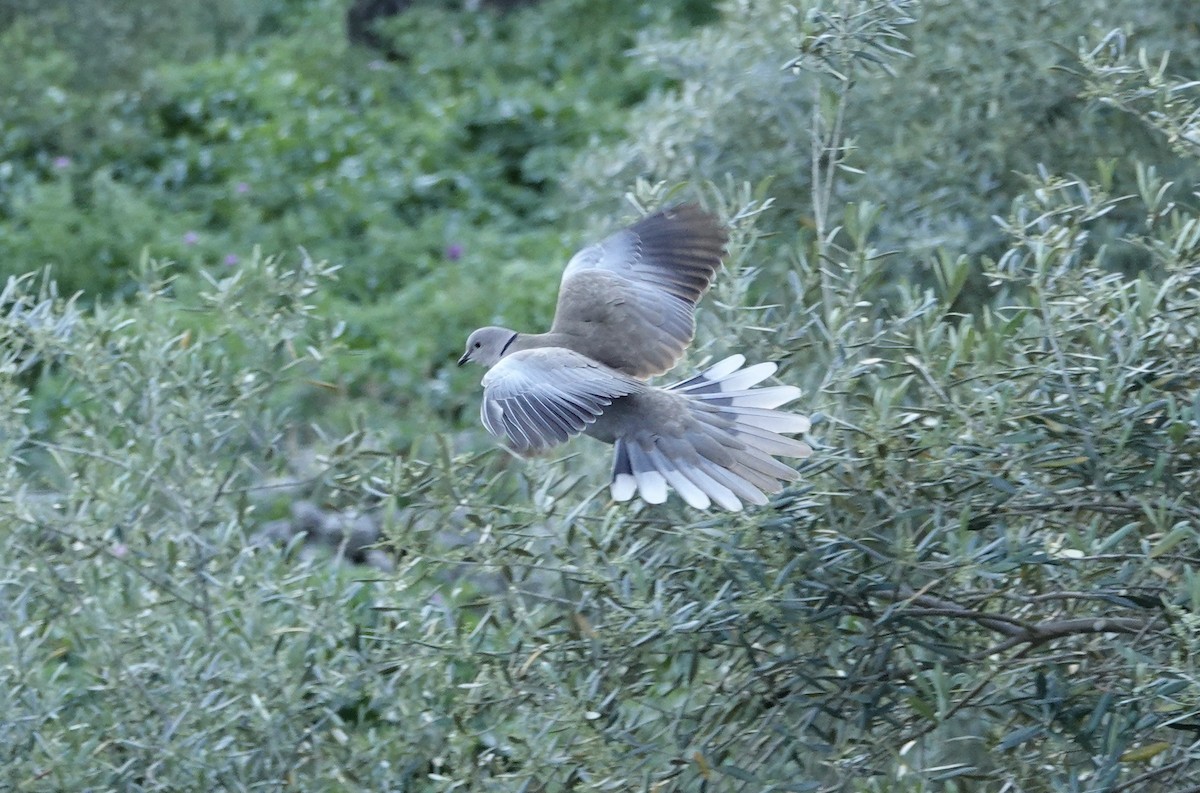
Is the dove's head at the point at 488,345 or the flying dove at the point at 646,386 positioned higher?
the flying dove at the point at 646,386

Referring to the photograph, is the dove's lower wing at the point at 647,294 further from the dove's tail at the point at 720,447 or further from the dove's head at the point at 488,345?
the dove's tail at the point at 720,447

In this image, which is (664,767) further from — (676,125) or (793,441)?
(676,125)

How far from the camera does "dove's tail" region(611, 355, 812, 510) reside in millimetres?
2812

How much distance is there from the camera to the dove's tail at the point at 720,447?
281 cm

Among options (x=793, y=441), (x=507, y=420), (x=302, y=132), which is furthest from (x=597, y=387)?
(x=302, y=132)

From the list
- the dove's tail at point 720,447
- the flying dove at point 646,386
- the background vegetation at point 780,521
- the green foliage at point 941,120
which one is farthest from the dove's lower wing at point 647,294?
the green foliage at point 941,120

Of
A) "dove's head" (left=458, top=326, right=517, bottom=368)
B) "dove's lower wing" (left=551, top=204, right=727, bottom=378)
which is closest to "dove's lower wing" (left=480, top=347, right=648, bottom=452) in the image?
"dove's lower wing" (left=551, top=204, right=727, bottom=378)

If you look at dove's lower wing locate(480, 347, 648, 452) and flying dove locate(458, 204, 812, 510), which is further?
dove's lower wing locate(480, 347, 648, 452)

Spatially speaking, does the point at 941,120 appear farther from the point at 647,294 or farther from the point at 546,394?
the point at 546,394

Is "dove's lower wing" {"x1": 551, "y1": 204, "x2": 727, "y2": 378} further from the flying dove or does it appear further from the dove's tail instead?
the dove's tail

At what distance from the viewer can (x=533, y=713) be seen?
305 cm

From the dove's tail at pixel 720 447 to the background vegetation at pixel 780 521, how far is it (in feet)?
0.22

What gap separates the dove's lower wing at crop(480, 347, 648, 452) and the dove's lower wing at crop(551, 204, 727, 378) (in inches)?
9.1

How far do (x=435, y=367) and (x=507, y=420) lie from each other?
4.35m
